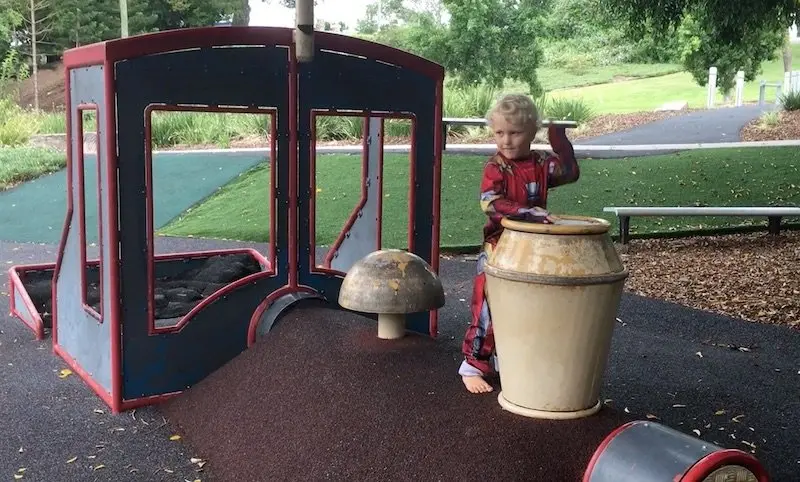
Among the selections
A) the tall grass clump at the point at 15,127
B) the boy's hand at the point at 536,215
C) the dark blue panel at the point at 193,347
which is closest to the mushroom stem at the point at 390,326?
the dark blue panel at the point at 193,347

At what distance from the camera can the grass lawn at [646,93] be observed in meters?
29.3

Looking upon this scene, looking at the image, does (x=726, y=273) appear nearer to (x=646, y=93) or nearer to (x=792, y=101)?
(x=792, y=101)

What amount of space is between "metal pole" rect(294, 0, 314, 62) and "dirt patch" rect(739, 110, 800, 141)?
14004 millimetres

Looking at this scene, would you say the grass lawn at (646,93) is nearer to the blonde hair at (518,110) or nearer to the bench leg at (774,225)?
the bench leg at (774,225)

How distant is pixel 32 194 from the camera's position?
13.5 metres

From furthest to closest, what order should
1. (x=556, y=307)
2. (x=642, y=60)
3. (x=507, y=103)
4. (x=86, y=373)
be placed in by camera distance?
(x=642, y=60) → (x=86, y=373) → (x=507, y=103) → (x=556, y=307)

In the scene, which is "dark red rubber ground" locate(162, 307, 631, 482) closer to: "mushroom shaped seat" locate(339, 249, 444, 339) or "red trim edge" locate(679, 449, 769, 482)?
"mushroom shaped seat" locate(339, 249, 444, 339)

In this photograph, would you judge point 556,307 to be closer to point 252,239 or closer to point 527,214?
point 527,214

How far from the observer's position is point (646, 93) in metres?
32.9

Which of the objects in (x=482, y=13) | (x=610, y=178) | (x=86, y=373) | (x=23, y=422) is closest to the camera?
(x=23, y=422)

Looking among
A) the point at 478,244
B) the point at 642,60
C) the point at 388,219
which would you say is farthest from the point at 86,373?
the point at 642,60

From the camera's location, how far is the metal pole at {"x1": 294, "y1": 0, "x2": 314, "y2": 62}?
4.63 meters

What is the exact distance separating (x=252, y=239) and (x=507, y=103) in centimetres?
737

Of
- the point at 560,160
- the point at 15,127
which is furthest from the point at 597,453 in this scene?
the point at 15,127
